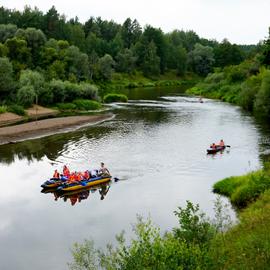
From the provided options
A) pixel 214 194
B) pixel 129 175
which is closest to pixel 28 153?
pixel 129 175

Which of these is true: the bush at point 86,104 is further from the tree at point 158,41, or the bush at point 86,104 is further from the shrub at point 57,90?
the tree at point 158,41

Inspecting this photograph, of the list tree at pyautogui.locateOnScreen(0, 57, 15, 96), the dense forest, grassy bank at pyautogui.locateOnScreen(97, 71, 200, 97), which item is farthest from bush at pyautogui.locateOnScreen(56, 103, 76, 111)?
grassy bank at pyautogui.locateOnScreen(97, 71, 200, 97)

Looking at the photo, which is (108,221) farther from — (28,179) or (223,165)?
(223,165)

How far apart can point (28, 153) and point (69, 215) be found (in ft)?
79.0

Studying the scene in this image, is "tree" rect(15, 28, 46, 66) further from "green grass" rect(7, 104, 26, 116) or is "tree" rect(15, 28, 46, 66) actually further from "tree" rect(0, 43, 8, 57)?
"green grass" rect(7, 104, 26, 116)

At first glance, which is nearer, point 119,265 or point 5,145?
point 119,265

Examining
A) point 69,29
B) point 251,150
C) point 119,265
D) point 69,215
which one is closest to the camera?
point 119,265

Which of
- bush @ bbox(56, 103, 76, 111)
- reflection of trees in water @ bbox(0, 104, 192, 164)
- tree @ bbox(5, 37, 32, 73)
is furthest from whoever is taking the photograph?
tree @ bbox(5, 37, 32, 73)

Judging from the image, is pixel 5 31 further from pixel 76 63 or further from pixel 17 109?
pixel 17 109

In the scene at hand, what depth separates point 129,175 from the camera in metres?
44.6

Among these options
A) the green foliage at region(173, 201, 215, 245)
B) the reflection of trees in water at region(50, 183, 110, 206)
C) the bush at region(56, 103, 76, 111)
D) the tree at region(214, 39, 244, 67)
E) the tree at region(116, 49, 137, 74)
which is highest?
the tree at region(214, 39, 244, 67)

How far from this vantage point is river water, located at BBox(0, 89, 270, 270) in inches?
1147

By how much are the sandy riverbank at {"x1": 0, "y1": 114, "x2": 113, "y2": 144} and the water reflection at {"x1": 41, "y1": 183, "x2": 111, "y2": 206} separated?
24.8m

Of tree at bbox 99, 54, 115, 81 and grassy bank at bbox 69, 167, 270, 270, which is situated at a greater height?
tree at bbox 99, 54, 115, 81
